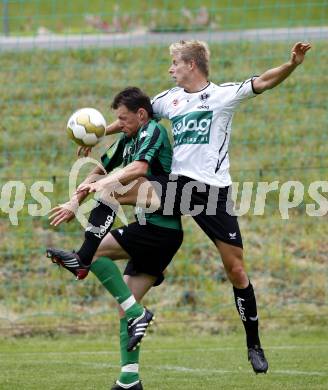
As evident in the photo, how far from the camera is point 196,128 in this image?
711cm

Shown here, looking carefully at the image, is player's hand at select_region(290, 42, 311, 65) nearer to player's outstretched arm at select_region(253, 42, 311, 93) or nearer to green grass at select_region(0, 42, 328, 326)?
player's outstretched arm at select_region(253, 42, 311, 93)

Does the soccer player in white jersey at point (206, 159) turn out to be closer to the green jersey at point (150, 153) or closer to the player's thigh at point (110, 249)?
the green jersey at point (150, 153)

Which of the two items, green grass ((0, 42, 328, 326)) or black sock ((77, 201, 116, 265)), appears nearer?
black sock ((77, 201, 116, 265))

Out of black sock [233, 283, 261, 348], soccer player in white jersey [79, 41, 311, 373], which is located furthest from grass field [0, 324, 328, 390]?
soccer player in white jersey [79, 41, 311, 373]

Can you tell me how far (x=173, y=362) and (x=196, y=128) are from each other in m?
2.52

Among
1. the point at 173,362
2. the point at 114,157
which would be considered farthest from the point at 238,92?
the point at 173,362

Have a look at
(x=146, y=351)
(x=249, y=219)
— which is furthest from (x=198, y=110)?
(x=249, y=219)

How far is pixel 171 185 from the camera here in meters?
7.02

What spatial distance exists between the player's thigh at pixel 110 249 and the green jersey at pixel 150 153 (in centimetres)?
28

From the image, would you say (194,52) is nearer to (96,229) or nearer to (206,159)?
(206,159)

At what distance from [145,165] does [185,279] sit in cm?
495

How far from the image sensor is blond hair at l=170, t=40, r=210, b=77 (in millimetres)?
7188

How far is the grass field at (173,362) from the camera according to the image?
7281 millimetres

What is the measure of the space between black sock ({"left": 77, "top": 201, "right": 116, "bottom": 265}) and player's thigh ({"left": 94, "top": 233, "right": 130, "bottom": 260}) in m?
0.16
